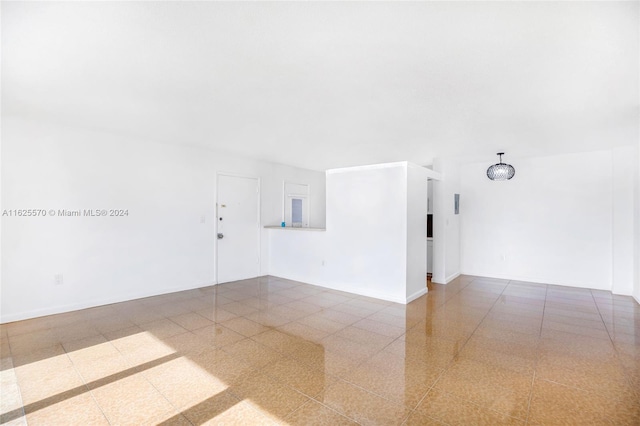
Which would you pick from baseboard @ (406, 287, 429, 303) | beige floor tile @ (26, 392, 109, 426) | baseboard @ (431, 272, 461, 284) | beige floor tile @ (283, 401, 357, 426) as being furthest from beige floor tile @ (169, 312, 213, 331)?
baseboard @ (431, 272, 461, 284)

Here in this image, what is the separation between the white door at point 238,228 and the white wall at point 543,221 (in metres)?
4.60

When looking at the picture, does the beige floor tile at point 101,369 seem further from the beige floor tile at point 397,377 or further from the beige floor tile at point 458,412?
the beige floor tile at point 458,412

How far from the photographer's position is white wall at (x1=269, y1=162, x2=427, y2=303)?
4.54 m

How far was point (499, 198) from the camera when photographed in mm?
6227

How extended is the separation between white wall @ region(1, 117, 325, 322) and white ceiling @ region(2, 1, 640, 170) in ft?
1.57

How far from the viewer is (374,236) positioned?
→ 189 inches

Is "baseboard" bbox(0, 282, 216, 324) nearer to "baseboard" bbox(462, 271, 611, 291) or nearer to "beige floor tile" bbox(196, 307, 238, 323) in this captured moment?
"beige floor tile" bbox(196, 307, 238, 323)

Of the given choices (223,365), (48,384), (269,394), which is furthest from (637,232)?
(48,384)

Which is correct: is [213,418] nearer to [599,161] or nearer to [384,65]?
[384,65]

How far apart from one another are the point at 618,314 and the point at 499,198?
9.22ft

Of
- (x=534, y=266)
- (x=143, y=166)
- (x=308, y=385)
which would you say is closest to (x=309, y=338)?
(x=308, y=385)

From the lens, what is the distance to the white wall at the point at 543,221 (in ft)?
17.4

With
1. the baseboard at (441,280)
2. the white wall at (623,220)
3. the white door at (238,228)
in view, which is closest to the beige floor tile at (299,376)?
the white door at (238,228)

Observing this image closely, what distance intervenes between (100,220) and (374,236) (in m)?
4.09
